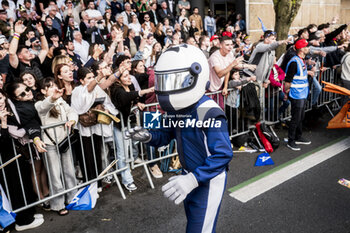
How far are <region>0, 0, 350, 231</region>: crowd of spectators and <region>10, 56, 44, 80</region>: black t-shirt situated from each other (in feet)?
0.06

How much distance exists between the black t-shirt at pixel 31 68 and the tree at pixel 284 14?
21.2 feet

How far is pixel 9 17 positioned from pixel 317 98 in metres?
8.06

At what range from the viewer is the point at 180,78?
2.46m

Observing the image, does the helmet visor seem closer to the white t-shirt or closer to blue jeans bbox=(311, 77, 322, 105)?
the white t-shirt

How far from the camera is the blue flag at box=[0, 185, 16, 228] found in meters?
3.59

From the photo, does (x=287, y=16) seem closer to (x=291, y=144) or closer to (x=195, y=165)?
(x=291, y=144)

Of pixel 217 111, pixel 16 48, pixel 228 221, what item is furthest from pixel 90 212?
pixel 16 48

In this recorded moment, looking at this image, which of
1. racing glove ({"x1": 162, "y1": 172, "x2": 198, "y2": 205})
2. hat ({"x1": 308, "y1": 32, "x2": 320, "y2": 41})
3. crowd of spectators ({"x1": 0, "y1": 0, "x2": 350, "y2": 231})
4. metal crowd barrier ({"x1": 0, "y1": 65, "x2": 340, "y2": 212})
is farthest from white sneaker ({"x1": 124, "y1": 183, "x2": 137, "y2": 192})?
hat ({"x1": 308, "y1": 32, "x2": 320, "y2": 41})

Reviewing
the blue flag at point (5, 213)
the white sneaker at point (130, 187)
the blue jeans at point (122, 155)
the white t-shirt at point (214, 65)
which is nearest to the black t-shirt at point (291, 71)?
the white t-shirt at point (214, 65)

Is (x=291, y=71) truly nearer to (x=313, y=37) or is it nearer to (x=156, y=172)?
(x=156, y=172)

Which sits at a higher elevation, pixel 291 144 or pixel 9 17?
pixel 9 17

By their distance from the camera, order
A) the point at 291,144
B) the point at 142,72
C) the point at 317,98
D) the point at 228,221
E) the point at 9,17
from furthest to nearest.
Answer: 1. the point at 9,17
2. the point at 317,98
3. the point at 291,144
4. the point at 142,72
5. the point at 228,221

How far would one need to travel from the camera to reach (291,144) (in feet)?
20.0

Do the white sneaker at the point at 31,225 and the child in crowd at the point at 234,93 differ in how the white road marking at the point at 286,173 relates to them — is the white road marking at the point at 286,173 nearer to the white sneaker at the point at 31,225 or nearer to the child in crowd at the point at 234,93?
the child in crowd at the point at 234,93
